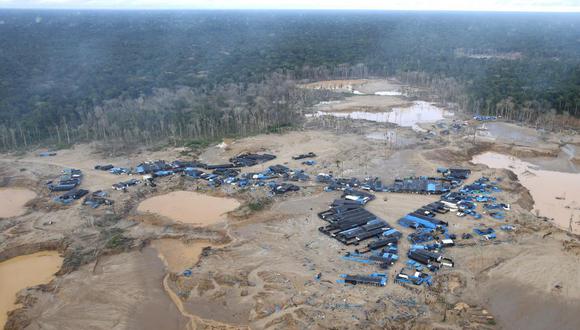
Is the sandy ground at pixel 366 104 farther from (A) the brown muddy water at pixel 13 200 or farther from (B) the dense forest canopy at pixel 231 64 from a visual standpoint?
(A) the brown muddy water at pixel 13 200

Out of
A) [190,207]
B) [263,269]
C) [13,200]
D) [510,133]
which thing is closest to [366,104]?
[510,133]

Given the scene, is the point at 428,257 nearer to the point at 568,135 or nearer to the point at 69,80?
the point at 568,135

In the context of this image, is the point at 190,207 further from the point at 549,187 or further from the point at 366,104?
the point at 366,104

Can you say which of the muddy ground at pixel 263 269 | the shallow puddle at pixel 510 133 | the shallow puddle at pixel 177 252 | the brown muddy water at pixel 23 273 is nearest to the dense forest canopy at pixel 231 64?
the shallow puddle at pixel 510 133

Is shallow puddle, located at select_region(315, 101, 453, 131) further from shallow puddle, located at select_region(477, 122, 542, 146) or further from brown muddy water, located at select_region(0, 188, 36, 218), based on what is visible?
brown muddy water, located at select_region(0, 188, 36, 218)

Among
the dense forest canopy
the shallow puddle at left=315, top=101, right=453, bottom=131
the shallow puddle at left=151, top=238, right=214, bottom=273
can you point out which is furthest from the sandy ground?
the shallow puddle at left=151, top=238, right=214, bottom=273

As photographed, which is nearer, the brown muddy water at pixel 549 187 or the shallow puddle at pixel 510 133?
the brown muddy water at pixel 549 187
